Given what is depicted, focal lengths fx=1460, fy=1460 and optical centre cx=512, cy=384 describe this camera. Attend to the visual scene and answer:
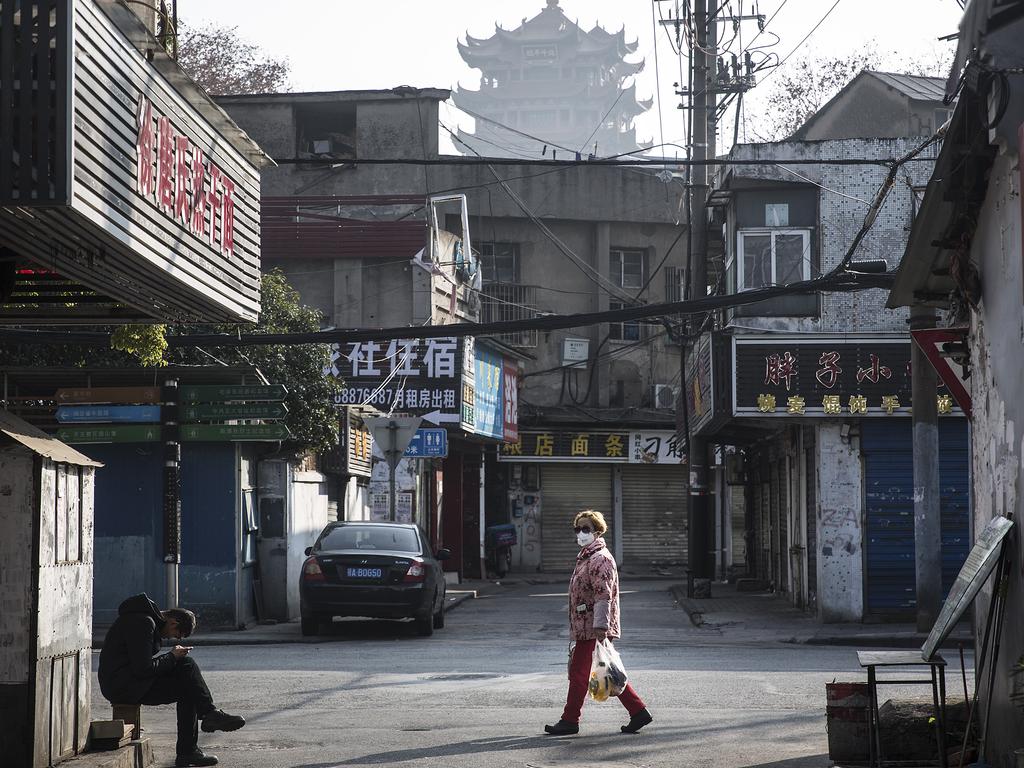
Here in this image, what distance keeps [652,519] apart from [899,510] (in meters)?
21.4

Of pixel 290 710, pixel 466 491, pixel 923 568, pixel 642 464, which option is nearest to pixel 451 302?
pixel 466 491

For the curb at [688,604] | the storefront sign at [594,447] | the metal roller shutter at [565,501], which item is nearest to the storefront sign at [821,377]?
the curb at [688,604]

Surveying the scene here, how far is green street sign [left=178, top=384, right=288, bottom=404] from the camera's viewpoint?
2014cm

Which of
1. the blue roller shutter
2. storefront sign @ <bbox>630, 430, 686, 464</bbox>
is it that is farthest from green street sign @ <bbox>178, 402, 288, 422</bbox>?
storefront sign @ <bbox>630, 430, 686, 464</bbox>

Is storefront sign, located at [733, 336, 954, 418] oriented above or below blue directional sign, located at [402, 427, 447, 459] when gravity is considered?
above

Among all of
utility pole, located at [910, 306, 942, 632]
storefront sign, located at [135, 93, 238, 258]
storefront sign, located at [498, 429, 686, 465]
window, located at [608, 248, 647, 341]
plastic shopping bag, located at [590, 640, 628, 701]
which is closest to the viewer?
storefront sign, located at [135, 93, 238, 258]

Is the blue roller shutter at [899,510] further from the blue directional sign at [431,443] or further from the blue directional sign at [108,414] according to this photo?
the blue directional sign at [108,414]

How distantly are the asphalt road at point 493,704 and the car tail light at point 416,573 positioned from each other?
83 cm

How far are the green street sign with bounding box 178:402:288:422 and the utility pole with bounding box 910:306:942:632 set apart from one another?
850 centimetres

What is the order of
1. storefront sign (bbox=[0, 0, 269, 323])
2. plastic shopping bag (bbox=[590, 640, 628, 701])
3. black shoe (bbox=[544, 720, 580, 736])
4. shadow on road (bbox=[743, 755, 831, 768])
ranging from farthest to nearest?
black shoe (bbox=[544, 720, 580, 736]) < plastic shopping bag (bbox=[590, 640, 628, 701]) < shadow on road (bbox=[743, 755, 831, 768]) < storefront sign (bbox=[0, 0, 269, 323])

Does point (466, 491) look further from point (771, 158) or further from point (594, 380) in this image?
point (771, 158)

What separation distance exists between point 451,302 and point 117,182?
30.2 metres

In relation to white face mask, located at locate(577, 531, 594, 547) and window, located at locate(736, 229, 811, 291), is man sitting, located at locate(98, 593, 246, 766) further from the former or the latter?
window, located at locate(736, 229, 811, 291)

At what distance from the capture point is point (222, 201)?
10539mm
